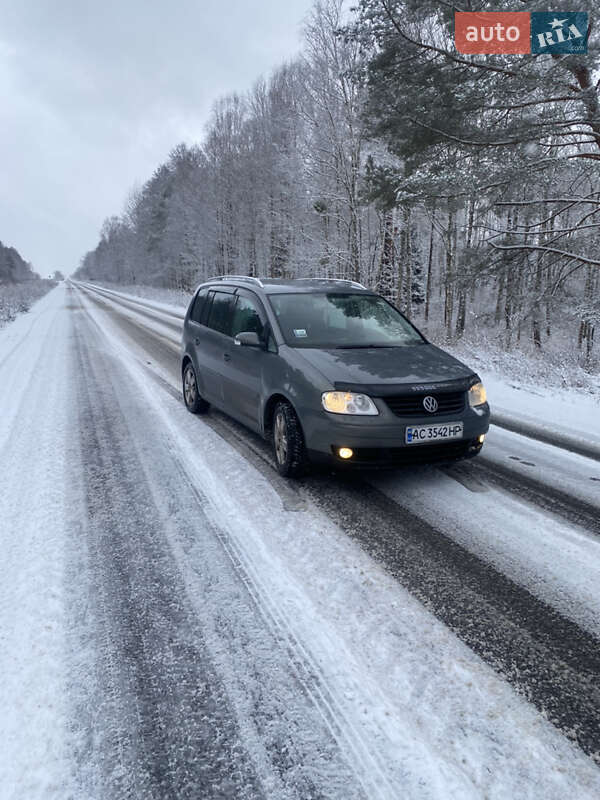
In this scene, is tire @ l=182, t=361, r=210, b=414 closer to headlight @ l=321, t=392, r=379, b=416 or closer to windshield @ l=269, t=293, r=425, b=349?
windshield @ l=269, t=293, r=425, b=349

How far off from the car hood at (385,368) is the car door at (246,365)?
2.02 feet

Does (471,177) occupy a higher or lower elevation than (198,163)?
lower

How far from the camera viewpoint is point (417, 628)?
251cm

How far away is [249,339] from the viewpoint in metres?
4.94

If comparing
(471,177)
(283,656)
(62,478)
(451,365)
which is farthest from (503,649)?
(471,177)

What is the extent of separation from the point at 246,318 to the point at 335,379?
1.79 metres

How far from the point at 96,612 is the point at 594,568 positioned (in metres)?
2.94

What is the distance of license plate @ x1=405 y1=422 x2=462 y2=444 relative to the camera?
390 centimetres

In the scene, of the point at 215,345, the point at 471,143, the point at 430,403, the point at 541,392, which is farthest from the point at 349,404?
the point at 471,143

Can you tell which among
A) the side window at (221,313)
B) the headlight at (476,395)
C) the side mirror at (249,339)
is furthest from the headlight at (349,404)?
A: the side window at (221,313)

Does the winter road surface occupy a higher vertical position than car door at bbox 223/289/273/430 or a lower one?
lower

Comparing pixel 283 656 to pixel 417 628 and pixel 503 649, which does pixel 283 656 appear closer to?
pixel 417 628

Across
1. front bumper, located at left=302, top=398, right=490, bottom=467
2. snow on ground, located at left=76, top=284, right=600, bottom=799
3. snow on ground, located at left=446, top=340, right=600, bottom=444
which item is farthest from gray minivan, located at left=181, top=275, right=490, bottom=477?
snow on ground, located at left=446, top=340, right=600, bottom=444

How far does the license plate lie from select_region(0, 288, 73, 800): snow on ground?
260 centimetres
